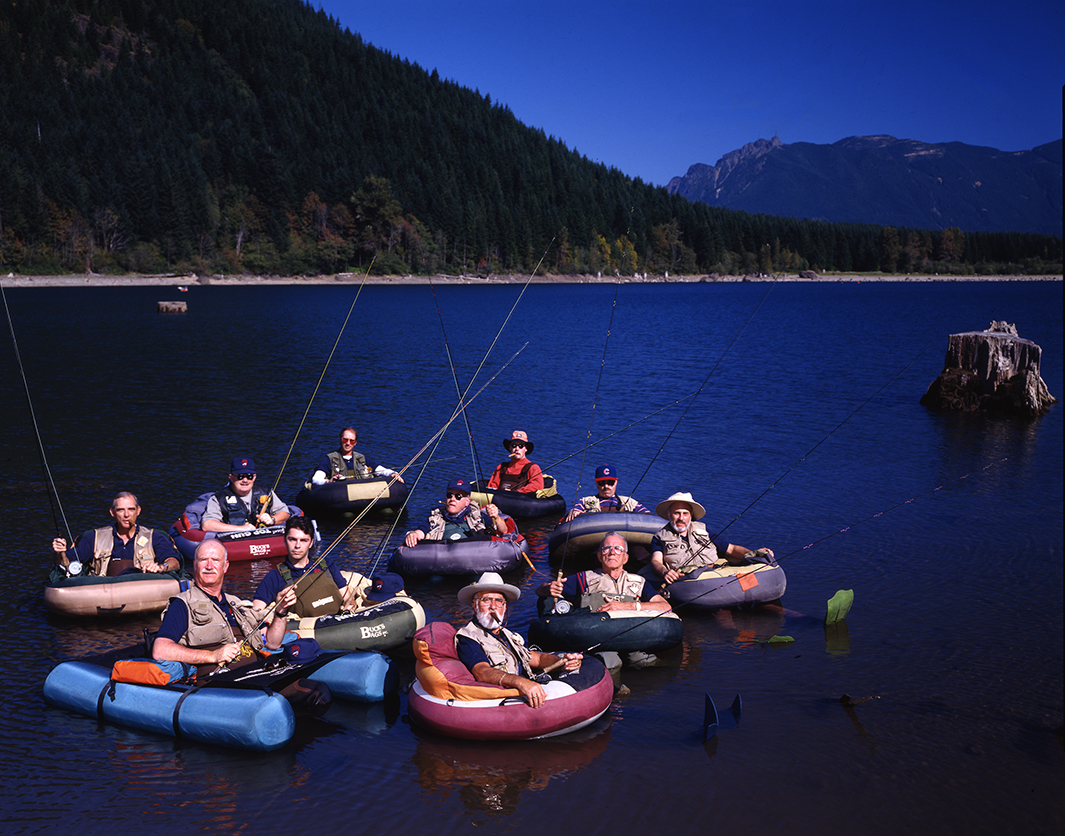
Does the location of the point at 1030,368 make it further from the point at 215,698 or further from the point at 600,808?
the point at 215,698

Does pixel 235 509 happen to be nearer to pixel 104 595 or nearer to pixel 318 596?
pixel 104 595

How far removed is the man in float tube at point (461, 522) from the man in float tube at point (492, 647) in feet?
16.6

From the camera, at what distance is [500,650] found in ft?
28.5

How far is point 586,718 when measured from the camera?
8.79 metres

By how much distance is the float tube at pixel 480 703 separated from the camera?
27.7ft

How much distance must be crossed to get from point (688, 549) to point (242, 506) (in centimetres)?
774

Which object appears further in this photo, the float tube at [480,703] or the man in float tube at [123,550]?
the man in float tube at [123,550]

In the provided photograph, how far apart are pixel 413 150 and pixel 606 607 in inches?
7169

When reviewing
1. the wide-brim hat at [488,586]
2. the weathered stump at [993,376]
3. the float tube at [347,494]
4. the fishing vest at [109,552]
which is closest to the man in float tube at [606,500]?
the float tube at [347,494]

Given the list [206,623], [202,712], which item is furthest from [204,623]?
[202,712]

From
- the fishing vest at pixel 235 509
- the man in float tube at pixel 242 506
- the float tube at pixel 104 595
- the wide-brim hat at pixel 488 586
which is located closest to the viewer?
the wide-brim hat at pixel 488 586

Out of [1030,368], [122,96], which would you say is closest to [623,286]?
[122,96]

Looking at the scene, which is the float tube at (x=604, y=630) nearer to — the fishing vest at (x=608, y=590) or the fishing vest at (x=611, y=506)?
the fishing vest at (x=608, y=590)

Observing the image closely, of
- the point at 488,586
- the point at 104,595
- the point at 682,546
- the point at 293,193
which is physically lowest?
the point at 104,595
